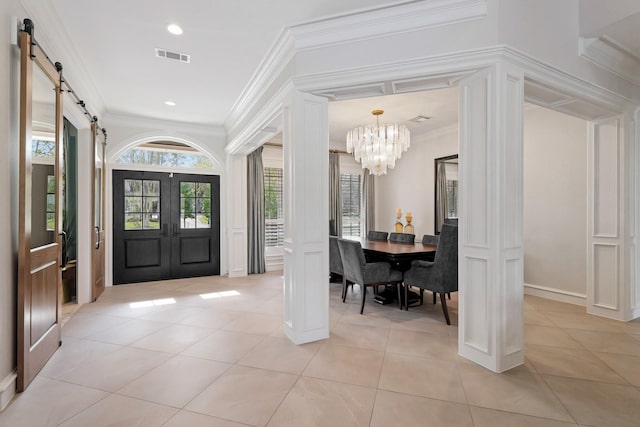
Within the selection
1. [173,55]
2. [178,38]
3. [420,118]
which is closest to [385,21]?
[178,38]

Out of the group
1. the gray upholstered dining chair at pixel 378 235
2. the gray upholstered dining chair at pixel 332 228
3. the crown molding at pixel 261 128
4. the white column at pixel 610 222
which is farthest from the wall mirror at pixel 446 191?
the crown molding at pixel 261 128

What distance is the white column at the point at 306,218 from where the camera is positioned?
9.20ft

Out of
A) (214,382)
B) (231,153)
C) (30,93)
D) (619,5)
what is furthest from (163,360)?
(619,5)

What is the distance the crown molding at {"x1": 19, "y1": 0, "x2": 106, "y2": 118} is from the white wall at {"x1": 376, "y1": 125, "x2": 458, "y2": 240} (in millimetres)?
5586

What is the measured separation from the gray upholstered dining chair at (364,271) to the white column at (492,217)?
4.20 feet

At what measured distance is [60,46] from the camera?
2889mm

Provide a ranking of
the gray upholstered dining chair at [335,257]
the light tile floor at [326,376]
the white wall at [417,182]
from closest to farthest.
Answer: the light tile floor at [326,376]
the gray upholstered dining chair at [335,257]
the white wall at [417,182]

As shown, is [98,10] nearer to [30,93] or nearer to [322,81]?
[30,93]

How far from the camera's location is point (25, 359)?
6.88 ft

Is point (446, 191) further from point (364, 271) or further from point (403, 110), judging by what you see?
point (364, 271)

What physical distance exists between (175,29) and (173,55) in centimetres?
50

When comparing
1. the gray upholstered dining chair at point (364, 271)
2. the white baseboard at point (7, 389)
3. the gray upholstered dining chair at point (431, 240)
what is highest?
the gray upholstered dining chair at point (431, 240)

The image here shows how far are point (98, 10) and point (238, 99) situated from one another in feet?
6.58

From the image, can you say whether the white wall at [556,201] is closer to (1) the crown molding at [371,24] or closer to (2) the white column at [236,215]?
(1) the crown molding at [371,24]
